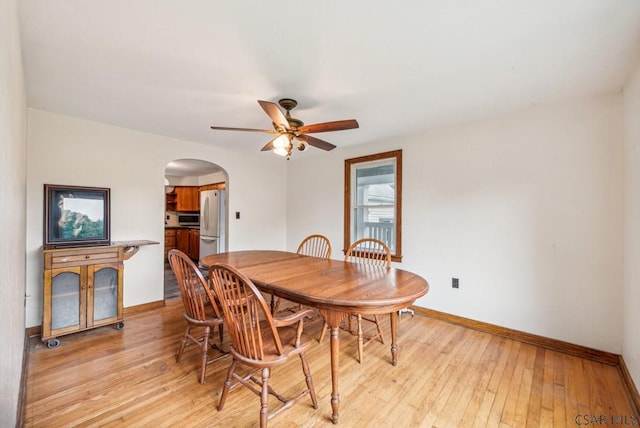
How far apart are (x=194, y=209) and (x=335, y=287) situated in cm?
597

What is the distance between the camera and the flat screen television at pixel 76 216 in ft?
8.91

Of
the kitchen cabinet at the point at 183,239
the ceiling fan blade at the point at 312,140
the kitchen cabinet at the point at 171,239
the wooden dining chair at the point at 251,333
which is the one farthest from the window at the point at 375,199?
the kitchen cabinet at the point at 171,239

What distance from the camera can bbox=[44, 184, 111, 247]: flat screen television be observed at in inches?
107

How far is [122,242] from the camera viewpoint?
3086mm

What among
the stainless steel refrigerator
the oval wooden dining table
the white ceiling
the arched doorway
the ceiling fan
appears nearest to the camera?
the white ceiling

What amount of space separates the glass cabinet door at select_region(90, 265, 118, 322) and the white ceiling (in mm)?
1606

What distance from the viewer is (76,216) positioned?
9.36ft

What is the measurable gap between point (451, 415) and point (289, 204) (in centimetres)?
386

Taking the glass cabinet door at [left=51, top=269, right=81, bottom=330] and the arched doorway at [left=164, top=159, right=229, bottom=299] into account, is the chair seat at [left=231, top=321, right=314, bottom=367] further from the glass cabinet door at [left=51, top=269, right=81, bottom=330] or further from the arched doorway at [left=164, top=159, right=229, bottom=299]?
the arched doorway at [left=164, top=159, right=229, bottom=299]

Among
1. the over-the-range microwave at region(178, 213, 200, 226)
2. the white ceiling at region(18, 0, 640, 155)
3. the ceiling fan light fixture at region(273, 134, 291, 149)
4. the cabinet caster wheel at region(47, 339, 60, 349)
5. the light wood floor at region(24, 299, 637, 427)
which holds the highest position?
the white ceiling at region(18, 0, 640, 155)

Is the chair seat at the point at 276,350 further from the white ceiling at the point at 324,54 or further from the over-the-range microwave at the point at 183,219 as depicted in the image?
the over-the-range microwave at the point at 183,219

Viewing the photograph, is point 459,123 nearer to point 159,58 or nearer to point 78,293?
point 159,58

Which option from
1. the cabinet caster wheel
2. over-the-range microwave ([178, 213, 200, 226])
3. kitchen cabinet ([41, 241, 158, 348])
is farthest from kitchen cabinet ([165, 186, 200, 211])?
the cabinet caster wheel

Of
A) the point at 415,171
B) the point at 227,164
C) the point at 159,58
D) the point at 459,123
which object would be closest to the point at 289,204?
the point at 227,164
